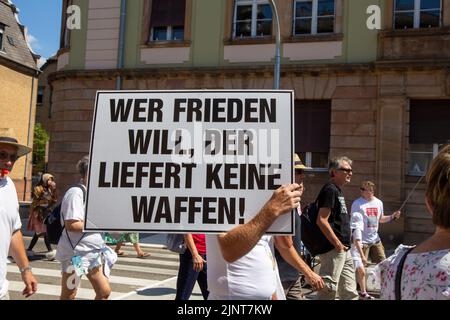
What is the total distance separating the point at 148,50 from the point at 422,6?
8.74 metres

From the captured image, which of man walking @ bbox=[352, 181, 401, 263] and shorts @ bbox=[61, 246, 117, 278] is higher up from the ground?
man walking @ bbox=[352, 181, 401, 263]

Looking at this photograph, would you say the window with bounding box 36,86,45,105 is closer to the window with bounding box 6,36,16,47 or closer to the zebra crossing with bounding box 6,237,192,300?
the window with bounding box 6,36,16,47

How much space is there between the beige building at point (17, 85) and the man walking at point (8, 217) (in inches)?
1136

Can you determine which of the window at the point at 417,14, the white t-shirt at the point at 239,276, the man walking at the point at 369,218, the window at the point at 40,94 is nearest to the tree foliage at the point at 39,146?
the window at the point at 40,94

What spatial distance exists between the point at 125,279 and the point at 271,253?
5.62 m

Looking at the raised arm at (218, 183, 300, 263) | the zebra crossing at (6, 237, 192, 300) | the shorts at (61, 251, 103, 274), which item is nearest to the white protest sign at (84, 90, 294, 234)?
the raised arm at (218, 183, 300, 263)

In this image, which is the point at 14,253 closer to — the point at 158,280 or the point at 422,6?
the point at 158,280

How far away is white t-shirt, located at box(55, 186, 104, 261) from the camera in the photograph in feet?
14.4

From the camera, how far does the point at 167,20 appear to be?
54.3ft

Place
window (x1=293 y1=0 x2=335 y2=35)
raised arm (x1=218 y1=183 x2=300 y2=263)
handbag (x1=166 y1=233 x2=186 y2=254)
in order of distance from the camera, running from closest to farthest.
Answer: raised arm (x1=218 y1=183 x2=300 y2=263) → handbag (x1=166 y1=233 x2=186 y2=254) → window (x1=293 y1=0 x2=335 y2=35)

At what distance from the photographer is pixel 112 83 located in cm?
1672

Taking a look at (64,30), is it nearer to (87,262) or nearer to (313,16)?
(313,16)

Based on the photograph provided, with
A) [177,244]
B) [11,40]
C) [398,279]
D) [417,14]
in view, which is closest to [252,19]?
[417,14]

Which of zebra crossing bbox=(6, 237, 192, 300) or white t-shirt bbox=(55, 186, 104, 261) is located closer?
white t-shirt bbox=(55, 186, 104, 261)
